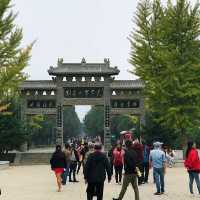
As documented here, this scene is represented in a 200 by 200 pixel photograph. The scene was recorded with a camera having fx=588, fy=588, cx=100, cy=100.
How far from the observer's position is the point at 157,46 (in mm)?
35594

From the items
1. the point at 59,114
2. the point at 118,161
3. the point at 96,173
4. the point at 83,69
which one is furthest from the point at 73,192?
the point at 83,69

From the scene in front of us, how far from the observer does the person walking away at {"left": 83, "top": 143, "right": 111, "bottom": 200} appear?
36.5 feet

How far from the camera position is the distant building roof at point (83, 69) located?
4575 centimetres

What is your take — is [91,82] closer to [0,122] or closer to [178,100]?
[0,122]

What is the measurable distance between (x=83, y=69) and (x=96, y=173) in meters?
35.3

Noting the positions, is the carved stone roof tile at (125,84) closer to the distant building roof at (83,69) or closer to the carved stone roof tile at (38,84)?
the distant building roof at (83,69)

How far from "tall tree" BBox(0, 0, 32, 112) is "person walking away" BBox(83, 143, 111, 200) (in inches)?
659

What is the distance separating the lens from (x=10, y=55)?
93.2 ft

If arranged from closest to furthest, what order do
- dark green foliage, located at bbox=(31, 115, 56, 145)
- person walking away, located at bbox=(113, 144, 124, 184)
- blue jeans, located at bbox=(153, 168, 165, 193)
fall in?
blue jeans, located at bbox=(153, 168, 165, 193), person walking away, located at bbox=(113, 144, 124, 184), dark green foliage, located at bbox=(31, 115, 56, 145)

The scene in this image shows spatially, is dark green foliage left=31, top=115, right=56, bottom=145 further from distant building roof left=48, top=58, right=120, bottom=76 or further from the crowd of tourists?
the crowd of tourists

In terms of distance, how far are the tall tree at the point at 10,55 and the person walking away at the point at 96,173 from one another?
16742 millimetres

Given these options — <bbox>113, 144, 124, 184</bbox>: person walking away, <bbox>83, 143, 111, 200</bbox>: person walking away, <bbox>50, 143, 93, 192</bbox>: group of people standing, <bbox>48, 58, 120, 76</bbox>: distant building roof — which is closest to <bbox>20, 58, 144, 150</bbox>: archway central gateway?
<bbox>48, 58, 120, 76</bbox>: distant building roof

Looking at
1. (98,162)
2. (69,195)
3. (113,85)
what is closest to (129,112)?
(113,85)

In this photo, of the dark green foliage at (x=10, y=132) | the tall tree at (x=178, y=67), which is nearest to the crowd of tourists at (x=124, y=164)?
the tall tree at (x=178, y=67)
